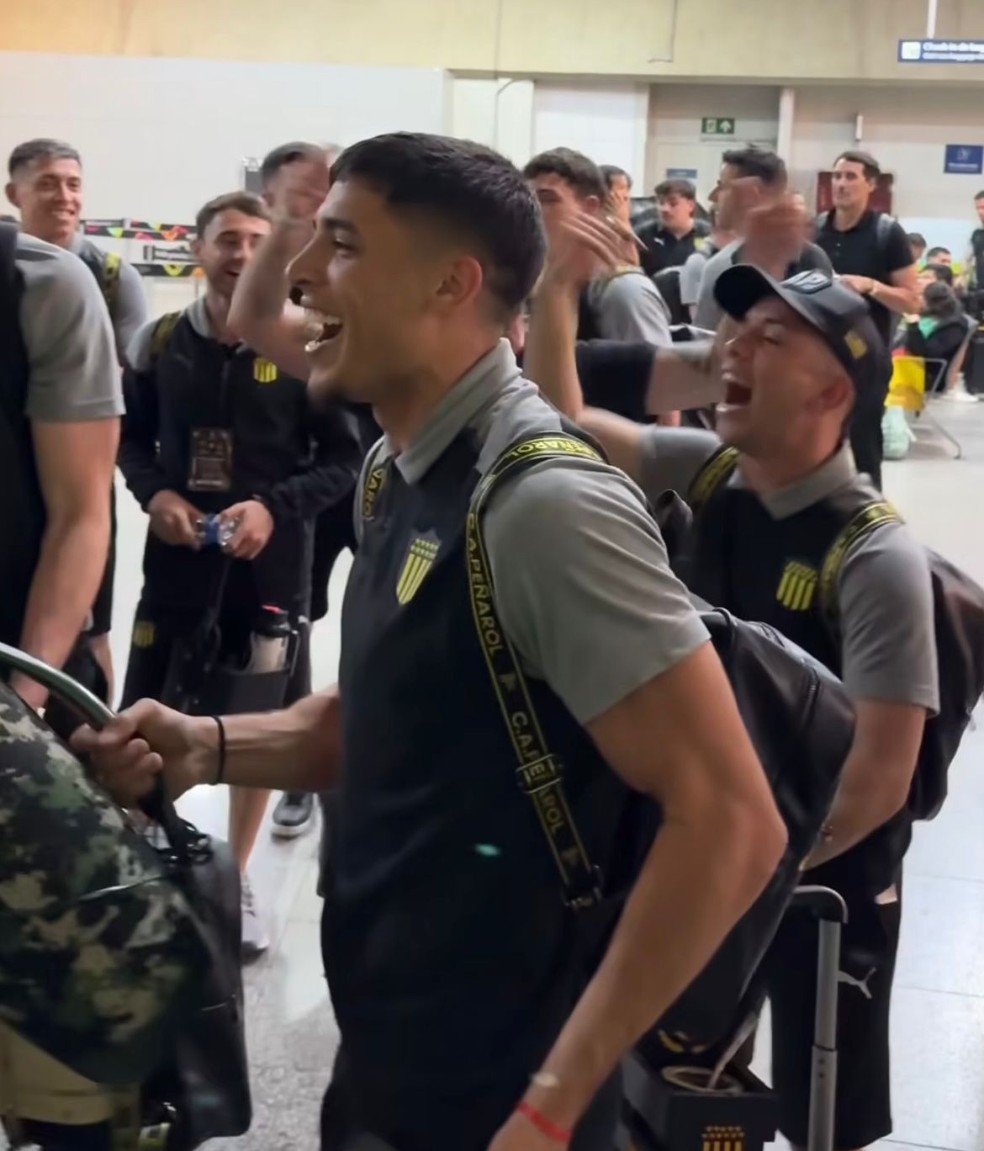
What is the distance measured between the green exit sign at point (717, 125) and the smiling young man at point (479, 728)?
13972 mm

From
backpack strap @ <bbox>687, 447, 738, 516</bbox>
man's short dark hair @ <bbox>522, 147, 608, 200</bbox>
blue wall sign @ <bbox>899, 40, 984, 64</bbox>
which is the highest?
blue wall sign @ <bbox>899, 40, 984, 64</bbox>

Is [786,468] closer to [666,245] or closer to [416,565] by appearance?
[416,565]

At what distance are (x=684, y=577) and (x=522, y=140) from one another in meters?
13.0

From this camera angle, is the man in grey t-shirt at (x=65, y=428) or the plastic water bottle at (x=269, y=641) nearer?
the man in grey t-shirt at (x=65, y=428)

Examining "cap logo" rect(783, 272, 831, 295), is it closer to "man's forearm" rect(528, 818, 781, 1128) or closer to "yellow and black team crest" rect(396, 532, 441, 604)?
"yellow and black team crest" rect(396, 532, 441, 604)

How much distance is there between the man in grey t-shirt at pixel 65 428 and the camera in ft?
5.23

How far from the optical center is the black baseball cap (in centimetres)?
196

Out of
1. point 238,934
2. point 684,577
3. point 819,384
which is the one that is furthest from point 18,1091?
point 819,384

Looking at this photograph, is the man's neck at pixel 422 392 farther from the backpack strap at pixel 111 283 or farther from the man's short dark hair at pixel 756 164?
the backpack strap at pixel 111 283

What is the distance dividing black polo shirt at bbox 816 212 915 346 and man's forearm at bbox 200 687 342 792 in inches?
205

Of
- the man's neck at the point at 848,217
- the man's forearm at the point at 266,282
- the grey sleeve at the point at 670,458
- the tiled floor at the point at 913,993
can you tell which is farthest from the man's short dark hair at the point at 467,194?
the man's neck at the point at 848,217

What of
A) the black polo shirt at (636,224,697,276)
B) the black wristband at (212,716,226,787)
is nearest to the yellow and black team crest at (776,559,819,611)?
the black wristband at (212,716,226,787)

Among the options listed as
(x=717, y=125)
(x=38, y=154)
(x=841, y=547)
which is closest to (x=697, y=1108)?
(x=841, y=547)

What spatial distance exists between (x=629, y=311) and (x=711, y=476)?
1.74 metres
